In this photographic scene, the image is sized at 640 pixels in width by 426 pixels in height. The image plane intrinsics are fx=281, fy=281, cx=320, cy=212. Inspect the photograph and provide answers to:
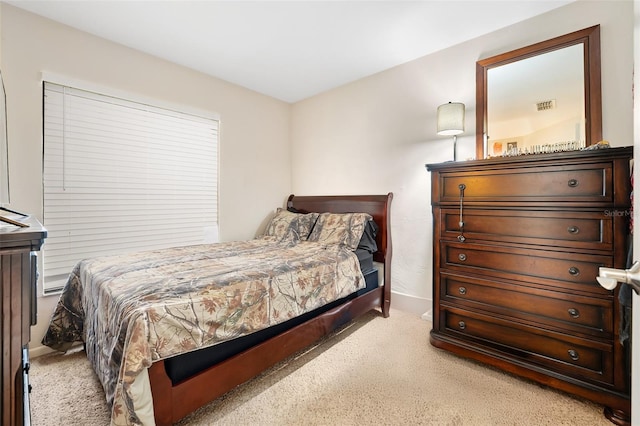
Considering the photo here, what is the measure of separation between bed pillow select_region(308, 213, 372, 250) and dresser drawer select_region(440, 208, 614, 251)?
2.72 feet

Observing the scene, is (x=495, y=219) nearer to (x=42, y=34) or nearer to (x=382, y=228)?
(x=382, y=228)

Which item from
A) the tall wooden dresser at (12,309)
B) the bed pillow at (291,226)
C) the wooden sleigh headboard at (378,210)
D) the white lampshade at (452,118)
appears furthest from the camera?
the bed pillow at (291,226)

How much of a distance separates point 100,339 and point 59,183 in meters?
1.39

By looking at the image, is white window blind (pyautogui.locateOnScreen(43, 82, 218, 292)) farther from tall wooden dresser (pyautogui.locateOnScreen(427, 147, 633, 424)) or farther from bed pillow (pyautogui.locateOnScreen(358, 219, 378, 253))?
tall wooden dresser (pyautogui.locateOnScreen(427, 147, 633, 424))

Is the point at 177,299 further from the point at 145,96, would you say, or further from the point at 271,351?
the point at 145,96

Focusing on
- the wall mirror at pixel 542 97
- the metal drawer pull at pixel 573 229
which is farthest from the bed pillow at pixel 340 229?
the metal drawer pull at pixel 573 229

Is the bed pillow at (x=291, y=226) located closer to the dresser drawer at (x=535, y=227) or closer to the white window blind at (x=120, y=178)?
the white window blind at (x=120, y=178)

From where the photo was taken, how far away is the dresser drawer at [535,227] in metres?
1.46

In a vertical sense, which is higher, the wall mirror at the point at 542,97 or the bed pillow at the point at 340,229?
the wall mirror at the point at 542,97

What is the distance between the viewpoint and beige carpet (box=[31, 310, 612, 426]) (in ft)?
4.73

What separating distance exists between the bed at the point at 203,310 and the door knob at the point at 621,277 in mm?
1418

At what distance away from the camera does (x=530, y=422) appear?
1403 mm

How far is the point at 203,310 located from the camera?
53.6 inches

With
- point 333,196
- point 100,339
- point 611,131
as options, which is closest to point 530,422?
point 611,131
